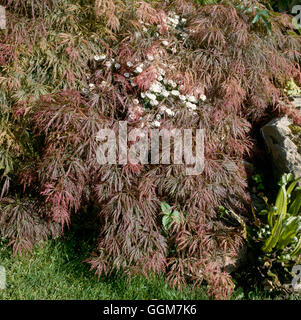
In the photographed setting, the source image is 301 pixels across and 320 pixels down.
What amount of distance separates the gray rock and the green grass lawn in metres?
1.13

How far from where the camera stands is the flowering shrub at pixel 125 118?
2941 mm

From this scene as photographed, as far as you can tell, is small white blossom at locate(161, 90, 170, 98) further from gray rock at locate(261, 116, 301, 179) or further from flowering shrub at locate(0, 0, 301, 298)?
gray rock at locate(261, 116, 301, 179)

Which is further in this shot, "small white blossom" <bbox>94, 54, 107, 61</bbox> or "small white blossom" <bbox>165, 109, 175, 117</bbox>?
"small white blossom" <bbox>94, 54, 107, 61</bbox>

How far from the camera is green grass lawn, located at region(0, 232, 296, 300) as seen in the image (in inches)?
117

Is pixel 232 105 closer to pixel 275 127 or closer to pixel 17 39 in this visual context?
pixel 275 127

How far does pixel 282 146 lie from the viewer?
349 cm

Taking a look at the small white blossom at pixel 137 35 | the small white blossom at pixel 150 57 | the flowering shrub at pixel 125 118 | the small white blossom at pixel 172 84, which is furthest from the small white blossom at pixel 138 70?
the small white blossom at pixel 137 35

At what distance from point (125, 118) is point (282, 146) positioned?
1.46 meters

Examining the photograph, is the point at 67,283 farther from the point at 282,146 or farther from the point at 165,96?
the point at 282,146

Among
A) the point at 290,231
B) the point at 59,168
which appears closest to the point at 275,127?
the point at 290,231

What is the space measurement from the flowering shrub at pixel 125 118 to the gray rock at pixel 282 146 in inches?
13.5

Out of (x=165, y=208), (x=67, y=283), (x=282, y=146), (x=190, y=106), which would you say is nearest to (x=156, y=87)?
(x=190, y=106)

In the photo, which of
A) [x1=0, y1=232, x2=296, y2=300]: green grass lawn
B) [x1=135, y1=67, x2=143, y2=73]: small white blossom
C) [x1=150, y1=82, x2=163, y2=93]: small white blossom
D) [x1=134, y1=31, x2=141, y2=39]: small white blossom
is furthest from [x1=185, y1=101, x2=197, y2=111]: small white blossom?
[x1=0, y1=232, x2=296, y2=300]: green grass lawn

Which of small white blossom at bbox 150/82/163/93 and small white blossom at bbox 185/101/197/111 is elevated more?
small white blossom at bbox 150/82/163/93
